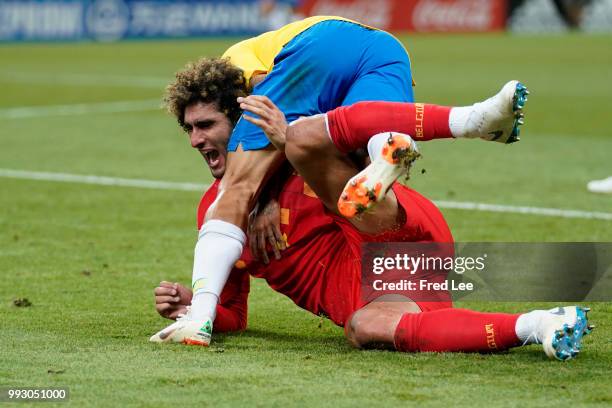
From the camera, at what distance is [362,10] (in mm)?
31656

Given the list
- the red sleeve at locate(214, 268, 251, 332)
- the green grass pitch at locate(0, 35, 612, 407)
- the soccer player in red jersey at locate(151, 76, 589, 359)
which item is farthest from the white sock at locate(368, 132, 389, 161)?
the red sleeve at locate(214, 268, 251, 332)

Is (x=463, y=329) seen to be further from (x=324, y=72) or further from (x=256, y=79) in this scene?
(x=256, y=79)

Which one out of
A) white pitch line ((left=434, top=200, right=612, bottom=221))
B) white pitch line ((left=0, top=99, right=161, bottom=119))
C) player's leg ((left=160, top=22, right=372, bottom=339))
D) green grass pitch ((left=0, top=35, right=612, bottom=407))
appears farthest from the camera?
white pitch line ((left=0, top=99, right=161, bottom=119))

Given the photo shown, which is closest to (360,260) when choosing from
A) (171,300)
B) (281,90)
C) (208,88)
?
(171,300)

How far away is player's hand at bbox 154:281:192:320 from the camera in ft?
17.6

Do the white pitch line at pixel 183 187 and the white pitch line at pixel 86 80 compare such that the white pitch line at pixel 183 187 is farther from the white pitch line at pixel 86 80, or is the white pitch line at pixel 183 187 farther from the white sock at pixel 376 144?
the white pitch line at pixel 86 80

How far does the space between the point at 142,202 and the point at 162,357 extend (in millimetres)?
4818

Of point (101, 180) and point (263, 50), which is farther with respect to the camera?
point (101, 180)

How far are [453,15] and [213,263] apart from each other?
28.7 metres

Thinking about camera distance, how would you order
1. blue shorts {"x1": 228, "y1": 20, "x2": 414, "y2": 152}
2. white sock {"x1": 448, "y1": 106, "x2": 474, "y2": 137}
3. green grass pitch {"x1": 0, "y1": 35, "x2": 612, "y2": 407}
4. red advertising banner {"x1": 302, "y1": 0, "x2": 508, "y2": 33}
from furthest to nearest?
red advertising banner {"x1": 302, "y1": 0, "x2": 508, "y2": 33} < blue shorts {"x1": 228, "y1": 20, "x2": 414, "y2": 152} < white sock {"x1": 448, "y1": 106, "x2": 474, "y2": 137} < green grass pitch {"x1": 0, "y1": 35, "x2": 612, "y2": 407}

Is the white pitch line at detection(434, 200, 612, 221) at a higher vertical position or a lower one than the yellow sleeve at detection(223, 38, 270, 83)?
lower

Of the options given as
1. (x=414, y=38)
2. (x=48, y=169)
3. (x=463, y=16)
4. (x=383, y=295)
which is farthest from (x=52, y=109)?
(x=463, y=16)

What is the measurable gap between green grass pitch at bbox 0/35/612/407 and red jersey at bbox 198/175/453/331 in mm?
159

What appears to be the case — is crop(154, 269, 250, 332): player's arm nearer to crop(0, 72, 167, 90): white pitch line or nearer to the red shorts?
the red shorts
